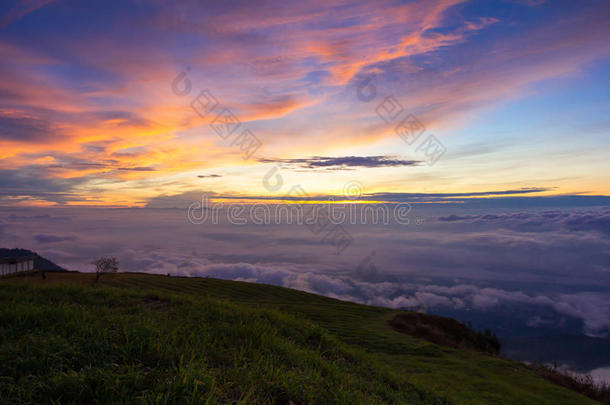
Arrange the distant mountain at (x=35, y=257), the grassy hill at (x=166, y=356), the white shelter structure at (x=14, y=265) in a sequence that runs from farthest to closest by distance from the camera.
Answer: the distant mountain at (x=35, y=257), the white shelter structure at (x=14, y=265), the grassy hill at (x=166, y=356)

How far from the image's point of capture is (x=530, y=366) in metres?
21.5

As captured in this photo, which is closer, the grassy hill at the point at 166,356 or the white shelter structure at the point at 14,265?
the grassy hill at the point at 166,356

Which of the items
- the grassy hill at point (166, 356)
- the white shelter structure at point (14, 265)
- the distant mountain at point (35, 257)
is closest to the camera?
the grassy hill at point (166, 356)

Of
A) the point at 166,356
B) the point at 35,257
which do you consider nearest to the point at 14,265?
the point at 35,257

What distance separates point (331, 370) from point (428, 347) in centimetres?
1814

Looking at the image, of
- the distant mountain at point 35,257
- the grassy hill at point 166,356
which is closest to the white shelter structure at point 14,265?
the distant mountain at point 35,257

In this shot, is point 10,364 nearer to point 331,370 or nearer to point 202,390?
point 202,390

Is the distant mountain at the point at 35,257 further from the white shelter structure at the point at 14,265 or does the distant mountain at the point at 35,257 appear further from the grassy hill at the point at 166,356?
the grassy hill at the point at 166,356

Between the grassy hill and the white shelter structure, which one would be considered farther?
the white shelter structure

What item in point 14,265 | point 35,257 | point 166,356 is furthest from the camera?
point 35,257

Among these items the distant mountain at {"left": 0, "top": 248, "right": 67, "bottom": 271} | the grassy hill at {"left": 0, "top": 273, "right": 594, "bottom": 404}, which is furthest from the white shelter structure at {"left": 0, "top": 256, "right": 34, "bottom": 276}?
the grassy hill at {"left": 0, "top": 273, "right": 594, "bottom": 404}

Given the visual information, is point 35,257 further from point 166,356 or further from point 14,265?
point 166,356

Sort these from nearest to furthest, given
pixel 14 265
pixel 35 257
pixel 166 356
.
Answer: pixel 166 356
pixel 14 265
pixel 35 257

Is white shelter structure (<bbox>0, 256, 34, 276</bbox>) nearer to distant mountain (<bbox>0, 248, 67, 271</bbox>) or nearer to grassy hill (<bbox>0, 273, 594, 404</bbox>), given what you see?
distant mountain (<bbox>0, 248, 67, 271</bbox>)
